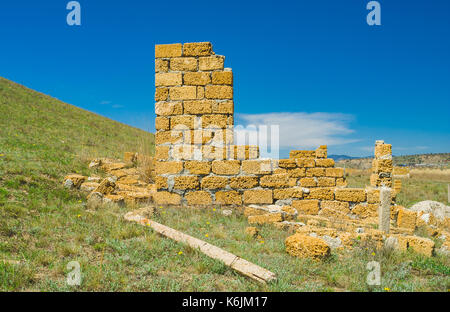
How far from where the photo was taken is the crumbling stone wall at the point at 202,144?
21.4 feet

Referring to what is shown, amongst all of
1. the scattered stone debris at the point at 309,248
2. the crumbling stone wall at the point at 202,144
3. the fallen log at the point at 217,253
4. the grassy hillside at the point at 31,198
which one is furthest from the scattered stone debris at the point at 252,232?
the grassy hillside at the point at 31,198

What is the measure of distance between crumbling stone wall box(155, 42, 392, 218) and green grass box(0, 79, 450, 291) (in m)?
0.51

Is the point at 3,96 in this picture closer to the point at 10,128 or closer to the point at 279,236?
the point at 10,128

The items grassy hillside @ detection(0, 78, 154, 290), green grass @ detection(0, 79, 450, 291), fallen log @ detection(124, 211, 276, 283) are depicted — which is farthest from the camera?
grassy hillside @ detection(0, 78, 154, 290)

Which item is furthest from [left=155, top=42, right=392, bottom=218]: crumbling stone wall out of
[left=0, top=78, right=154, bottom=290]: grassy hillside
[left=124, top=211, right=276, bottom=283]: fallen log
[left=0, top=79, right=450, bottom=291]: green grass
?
[left=0, top=78, right=154, bottom=290]: grassy hillside

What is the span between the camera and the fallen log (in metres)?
3.29

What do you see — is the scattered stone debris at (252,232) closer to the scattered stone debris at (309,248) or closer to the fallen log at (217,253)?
the scattered stone debris at (309,248)

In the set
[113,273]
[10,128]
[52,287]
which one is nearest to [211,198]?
[113,273]

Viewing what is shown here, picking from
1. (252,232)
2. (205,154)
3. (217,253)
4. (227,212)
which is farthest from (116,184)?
(217,253)

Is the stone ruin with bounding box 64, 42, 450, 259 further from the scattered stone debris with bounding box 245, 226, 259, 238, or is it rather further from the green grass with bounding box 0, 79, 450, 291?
the scattered stone debris with bounding box 245, 226, 259, 238

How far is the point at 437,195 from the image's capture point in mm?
15797

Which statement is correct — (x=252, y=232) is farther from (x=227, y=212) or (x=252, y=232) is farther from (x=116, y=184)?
(x=116, y=184)

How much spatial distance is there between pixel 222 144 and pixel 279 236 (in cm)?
238

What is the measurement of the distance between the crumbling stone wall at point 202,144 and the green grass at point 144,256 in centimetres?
51
